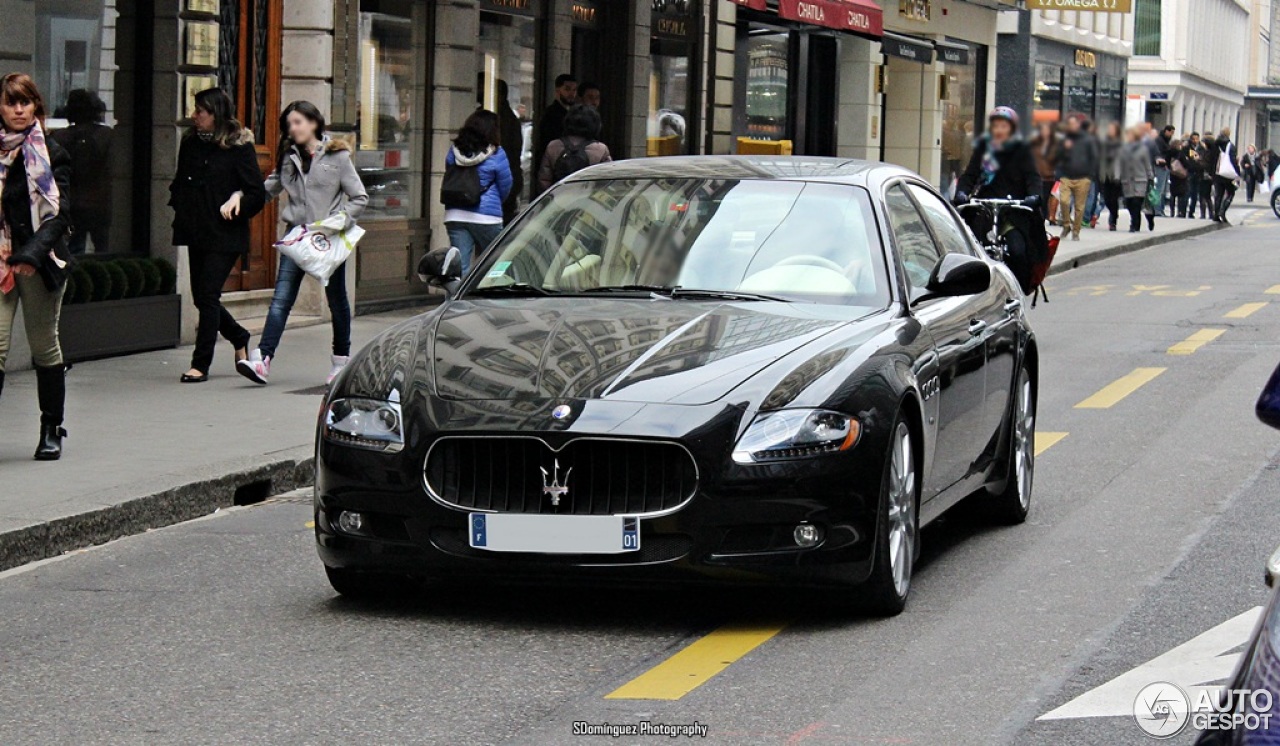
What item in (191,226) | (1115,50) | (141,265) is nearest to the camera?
(1115,50)

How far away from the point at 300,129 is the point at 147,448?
11.8 feet

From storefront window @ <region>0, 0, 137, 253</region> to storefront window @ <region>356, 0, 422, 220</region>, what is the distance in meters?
3.26

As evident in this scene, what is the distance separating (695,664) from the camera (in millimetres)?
5582

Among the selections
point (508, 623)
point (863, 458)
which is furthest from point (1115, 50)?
point (508, 623)

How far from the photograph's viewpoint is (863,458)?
5.95 m

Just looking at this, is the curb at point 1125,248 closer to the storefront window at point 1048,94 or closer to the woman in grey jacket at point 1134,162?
the storefront window at point 1048,94

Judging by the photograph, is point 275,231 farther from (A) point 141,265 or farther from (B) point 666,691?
(B) point 666,691

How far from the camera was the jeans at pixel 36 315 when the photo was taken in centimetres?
926

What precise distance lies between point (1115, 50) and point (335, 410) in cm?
424

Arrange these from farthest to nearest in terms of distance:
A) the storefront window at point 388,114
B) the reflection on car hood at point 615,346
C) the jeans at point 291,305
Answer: the storefront window at point 388,114 → the jeans at point 291,305 → the reflection on car hood at point 615,346

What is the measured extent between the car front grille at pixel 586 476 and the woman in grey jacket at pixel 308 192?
7.01 meters

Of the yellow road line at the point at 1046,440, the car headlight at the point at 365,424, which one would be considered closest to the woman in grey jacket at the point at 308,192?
the yellow road line at the point at 1046,440

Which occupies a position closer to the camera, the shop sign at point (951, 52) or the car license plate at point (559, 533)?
the shop sign at point (951, 52)

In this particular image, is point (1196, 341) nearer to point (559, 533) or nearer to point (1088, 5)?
point (559, 533)
